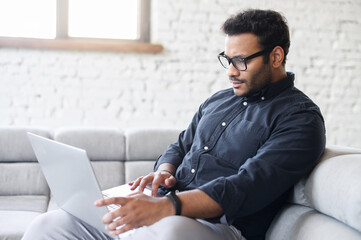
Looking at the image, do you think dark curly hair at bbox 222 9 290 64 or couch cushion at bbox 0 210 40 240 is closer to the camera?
dark curly hair at bbox 222 9 290 64

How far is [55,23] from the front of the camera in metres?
2.86

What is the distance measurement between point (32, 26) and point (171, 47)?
96 centimetres

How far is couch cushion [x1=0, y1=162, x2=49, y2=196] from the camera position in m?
2.23

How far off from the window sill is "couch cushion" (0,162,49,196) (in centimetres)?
83

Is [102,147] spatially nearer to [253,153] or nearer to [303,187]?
[253,153]

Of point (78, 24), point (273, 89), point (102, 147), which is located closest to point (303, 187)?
point (273, 89)

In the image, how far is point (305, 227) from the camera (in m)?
1.27

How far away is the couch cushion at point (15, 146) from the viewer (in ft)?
7.44

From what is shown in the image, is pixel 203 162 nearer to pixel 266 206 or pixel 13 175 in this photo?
pixel 266 206

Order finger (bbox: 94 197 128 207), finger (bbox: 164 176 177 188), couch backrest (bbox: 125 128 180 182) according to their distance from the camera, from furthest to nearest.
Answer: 1. couch backrest (bbox: 125 128 180 182)
2. finger (bbox: 164 176 177 188)
3. finger (bbox: 94 197 128 207)

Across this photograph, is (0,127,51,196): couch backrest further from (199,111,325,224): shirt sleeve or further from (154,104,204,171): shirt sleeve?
(199,111,325,224): shirt sleeve

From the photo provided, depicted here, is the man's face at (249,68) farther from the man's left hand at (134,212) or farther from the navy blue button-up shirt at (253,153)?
the man's left hand at (134,212)

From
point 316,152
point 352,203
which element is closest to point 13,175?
point 316,152

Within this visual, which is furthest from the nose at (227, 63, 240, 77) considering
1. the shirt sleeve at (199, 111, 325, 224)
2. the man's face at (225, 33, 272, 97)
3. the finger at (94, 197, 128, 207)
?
the finger at (94, 197, 128, 207)
